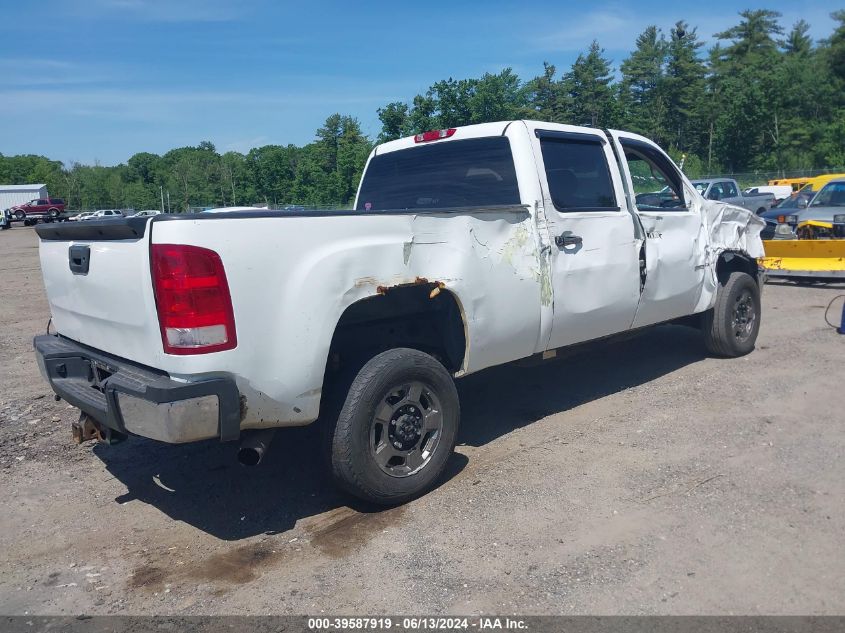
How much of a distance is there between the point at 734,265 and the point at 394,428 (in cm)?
462

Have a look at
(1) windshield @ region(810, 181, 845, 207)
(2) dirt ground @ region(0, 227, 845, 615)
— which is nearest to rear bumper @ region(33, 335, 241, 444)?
(2) dirt ground @ region(0, 227, 845, 615)

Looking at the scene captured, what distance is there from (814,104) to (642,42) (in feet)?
93.8

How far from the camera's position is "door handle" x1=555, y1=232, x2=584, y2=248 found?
482 cm

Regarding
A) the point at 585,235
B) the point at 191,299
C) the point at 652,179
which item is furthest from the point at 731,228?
the point at 191,299

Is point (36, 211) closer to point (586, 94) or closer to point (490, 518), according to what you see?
point (586, 94)

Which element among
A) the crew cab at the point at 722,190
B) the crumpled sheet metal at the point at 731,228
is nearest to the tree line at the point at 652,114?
the crew cab at the point at 722,190

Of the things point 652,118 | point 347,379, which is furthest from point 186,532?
point 652,118

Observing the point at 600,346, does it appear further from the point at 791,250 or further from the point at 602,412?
the point at 791,250

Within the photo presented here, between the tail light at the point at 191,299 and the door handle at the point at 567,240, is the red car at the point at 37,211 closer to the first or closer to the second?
the door handle at the point at 567,240

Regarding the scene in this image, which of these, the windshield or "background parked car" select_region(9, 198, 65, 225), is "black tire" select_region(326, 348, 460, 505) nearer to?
the windshield

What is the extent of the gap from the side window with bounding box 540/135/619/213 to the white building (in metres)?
77.6

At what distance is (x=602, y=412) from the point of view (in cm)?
562

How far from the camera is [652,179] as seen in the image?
6.25m

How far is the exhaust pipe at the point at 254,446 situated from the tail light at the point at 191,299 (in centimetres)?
58
